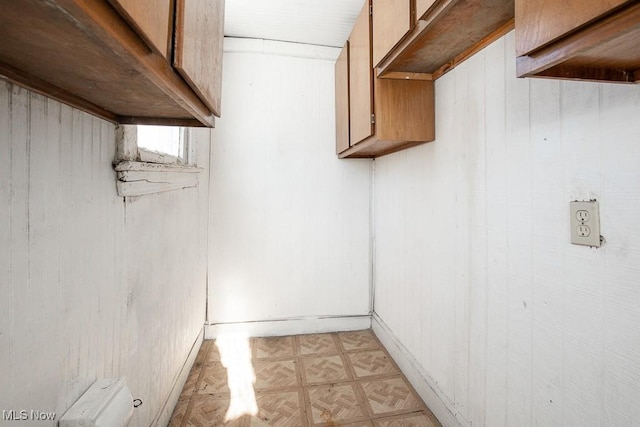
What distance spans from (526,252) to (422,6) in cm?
91

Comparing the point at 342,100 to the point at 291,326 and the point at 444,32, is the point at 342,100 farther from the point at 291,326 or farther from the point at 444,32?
the point at 291,326

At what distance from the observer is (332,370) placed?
79.7 inches

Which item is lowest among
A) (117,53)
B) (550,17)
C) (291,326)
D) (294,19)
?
(291,326)

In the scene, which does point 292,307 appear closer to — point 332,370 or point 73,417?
point 332,370

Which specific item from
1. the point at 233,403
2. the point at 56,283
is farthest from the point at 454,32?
the point at 233,403

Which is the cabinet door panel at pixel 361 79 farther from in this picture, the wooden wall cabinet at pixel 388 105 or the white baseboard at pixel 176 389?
the white baseboard at pixel 176 389

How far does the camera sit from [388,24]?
1262 mm

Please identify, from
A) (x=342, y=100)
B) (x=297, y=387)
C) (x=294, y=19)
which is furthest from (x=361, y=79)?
(x=297, y=387)

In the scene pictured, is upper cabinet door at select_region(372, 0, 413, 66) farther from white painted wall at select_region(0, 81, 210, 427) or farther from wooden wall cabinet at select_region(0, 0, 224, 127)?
white painted wall at select_region(0, 81, 210, 427)

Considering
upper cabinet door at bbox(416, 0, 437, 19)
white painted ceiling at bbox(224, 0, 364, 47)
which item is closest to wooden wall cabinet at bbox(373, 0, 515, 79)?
upper cabinet door at bbox(416, 0, 437, 19)

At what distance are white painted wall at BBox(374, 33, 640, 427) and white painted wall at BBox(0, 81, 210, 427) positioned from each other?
4.56ft

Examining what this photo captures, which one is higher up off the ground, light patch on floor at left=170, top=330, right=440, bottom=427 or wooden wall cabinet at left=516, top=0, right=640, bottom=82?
wooden wall cabinet at left=516, top=0, right=640, bottom=82

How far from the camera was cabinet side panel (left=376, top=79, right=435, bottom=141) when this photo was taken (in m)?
1.52

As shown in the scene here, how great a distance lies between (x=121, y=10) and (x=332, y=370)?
6.99ft
